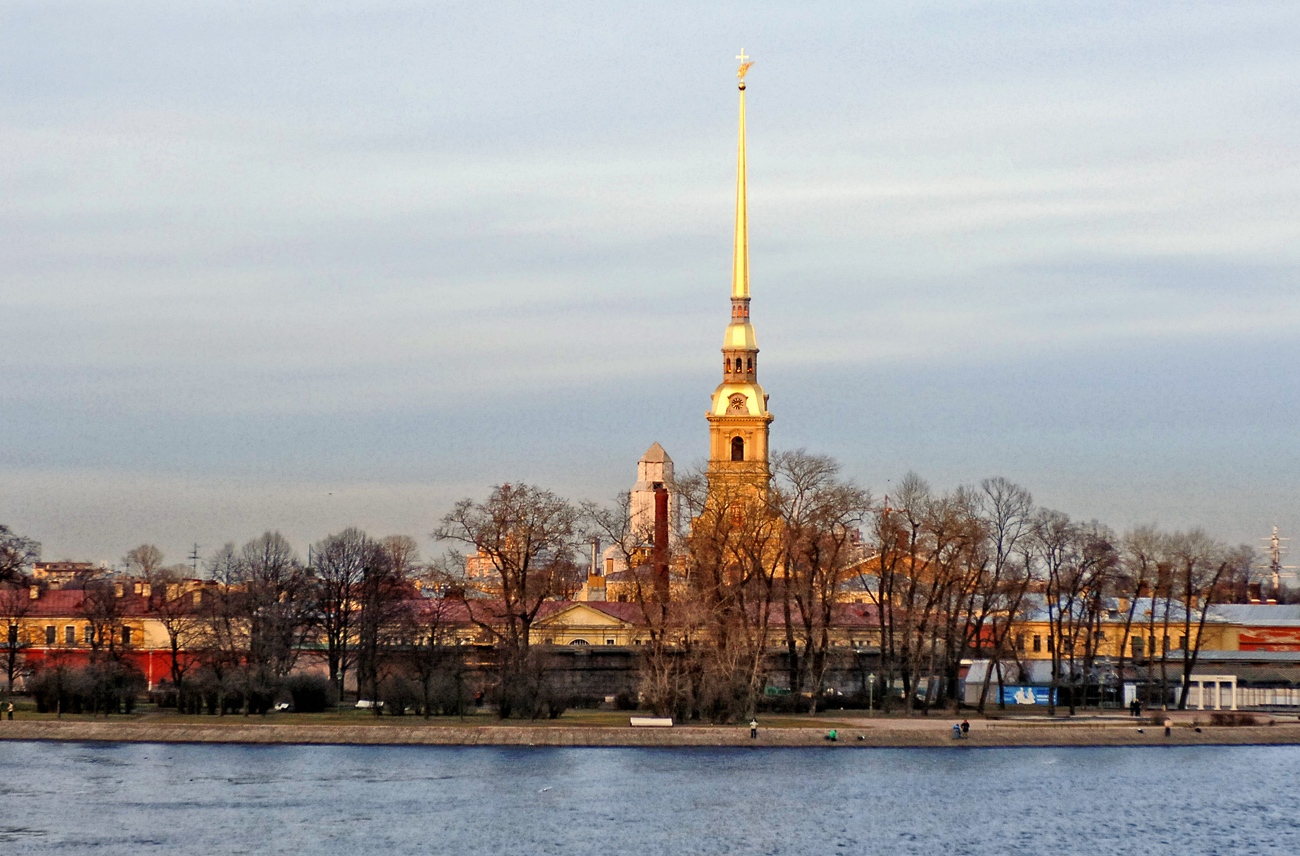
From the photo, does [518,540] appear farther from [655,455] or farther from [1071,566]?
[655,455]

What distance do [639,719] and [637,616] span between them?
16.3 meters

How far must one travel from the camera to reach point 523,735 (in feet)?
196

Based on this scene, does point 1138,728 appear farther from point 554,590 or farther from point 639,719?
point 554,590

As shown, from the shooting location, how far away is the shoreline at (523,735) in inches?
2346

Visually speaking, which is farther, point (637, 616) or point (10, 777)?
point (637, 616)

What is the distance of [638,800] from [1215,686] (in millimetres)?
40952

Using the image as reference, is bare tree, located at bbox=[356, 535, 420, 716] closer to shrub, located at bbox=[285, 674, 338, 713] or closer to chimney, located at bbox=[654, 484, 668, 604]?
shrub, located at bbox=[285, 674, 338, 713]

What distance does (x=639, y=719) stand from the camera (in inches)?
2484

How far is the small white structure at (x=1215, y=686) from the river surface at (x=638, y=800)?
17664 mm

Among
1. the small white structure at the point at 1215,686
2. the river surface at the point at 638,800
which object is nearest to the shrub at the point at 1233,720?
the river surface at the point at 638,800

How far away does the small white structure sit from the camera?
258ft

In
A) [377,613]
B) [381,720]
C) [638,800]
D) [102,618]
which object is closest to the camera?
[638,800]

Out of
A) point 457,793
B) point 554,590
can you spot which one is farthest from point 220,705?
point 457,793

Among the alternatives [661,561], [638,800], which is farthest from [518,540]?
[638,800]
